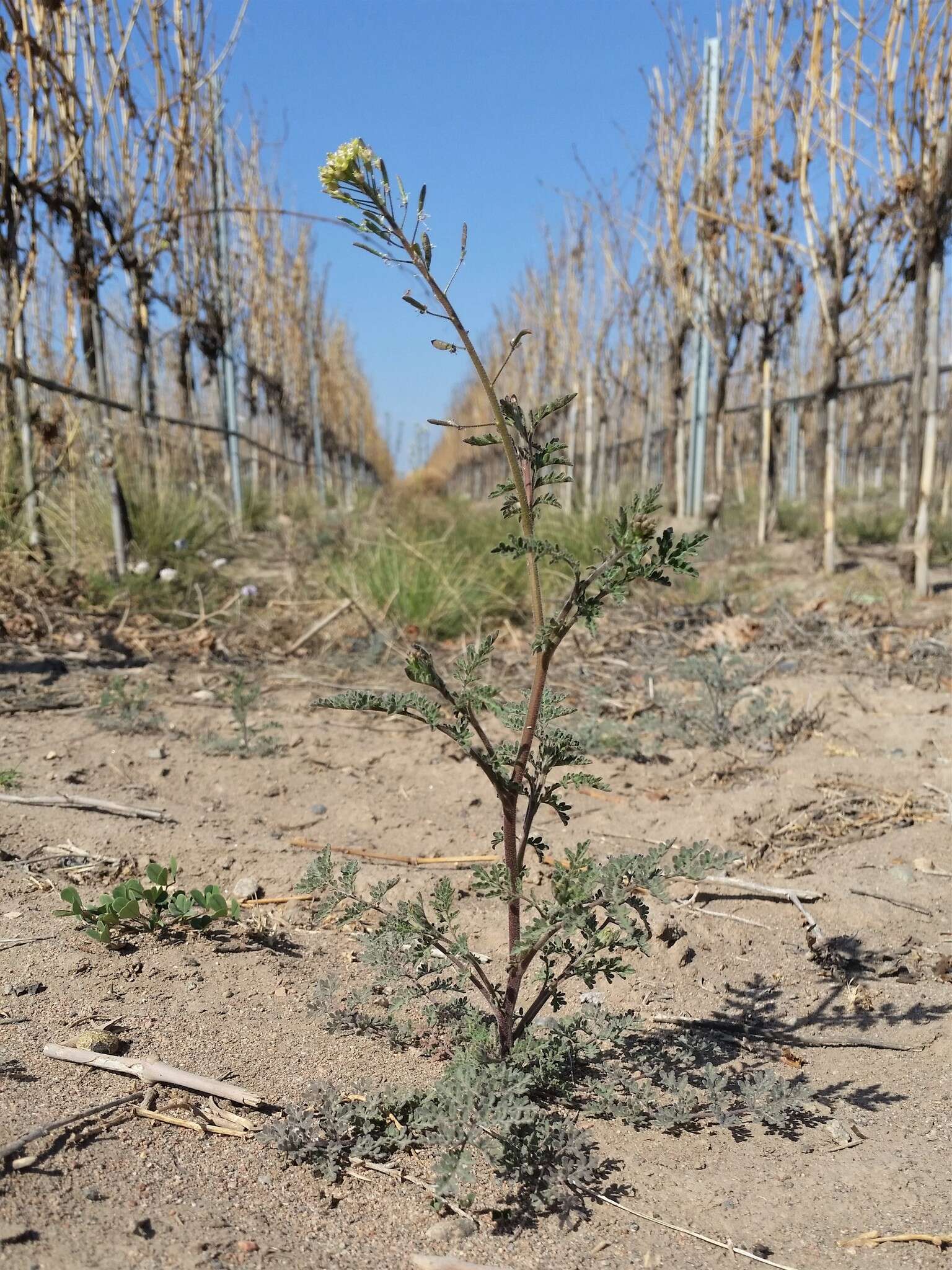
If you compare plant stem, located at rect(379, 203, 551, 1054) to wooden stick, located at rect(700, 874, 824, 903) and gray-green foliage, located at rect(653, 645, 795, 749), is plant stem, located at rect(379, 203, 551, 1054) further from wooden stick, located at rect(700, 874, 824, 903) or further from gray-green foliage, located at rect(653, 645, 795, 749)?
gray-green foliage, located at rect(653, 645, 795, 749)

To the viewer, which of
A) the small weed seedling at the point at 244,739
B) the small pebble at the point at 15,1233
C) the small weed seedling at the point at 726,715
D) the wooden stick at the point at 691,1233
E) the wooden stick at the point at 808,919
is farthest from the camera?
the small weed seedling at the point at 726,715

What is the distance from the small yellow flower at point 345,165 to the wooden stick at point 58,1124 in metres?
1.21

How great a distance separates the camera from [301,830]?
8.29 feet

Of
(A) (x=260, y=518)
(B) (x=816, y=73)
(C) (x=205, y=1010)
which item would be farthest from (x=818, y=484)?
(C) (x=205, y=1010)

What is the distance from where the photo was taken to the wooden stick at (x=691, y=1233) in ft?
3.65

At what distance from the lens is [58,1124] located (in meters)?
1.20

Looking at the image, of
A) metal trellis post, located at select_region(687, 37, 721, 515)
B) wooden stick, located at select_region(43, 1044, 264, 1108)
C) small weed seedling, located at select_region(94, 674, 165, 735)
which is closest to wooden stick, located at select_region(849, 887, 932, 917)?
wooden stick, located at select_region(43, 1044, 264, 1108)

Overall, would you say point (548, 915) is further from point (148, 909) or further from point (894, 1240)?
point (148, 909)

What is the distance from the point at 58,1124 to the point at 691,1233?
0.82 meters

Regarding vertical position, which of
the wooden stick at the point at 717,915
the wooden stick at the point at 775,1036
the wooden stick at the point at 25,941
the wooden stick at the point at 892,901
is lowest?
the wooden stick at the point at 775,1036

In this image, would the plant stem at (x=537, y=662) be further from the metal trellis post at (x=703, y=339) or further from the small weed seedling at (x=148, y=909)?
the metal trellis post at (x=703, y=339)

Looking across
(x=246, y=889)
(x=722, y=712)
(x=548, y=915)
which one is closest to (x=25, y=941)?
(x=246, y=889)

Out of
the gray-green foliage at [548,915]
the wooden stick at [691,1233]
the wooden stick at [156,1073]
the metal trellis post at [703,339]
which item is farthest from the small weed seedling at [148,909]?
the metal trellis post at [703,339]

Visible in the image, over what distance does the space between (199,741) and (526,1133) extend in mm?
2146
